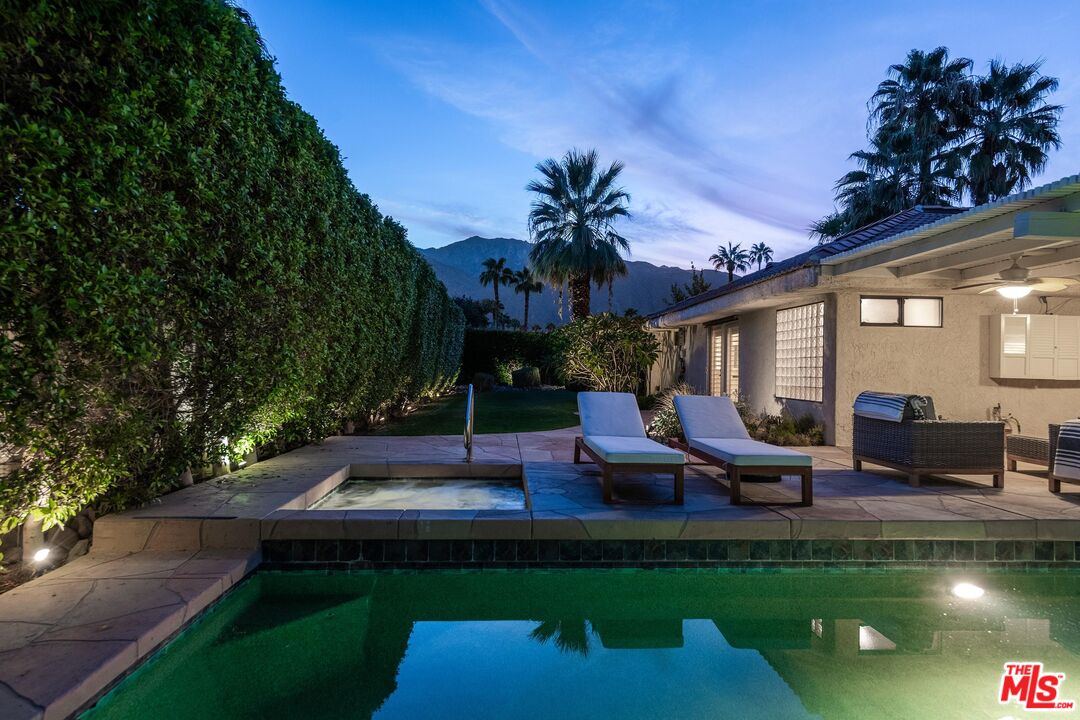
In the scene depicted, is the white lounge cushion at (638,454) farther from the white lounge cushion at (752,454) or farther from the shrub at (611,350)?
the shrub at (611,350)

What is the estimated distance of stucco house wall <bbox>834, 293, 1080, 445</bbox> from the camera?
9062 millimetres

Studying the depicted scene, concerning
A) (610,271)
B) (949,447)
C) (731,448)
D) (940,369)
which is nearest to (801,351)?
(940,369)

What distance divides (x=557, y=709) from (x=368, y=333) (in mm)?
6908

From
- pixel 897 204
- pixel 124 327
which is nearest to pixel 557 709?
pixel 124 327

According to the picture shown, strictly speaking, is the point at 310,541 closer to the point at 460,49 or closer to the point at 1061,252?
the point at 1061,252

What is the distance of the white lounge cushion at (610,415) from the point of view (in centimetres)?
671

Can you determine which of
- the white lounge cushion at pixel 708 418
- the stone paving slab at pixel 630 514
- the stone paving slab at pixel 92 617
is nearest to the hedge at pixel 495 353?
the white lounge cushion at pixel 708 418

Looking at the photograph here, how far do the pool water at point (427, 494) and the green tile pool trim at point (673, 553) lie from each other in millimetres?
1284

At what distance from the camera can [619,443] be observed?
5.76 meters

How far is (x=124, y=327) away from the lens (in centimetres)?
346

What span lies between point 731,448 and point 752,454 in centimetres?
39

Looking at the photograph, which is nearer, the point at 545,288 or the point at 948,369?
the point at 948,369

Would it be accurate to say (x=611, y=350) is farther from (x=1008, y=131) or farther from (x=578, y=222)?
(x=1008, y=131)

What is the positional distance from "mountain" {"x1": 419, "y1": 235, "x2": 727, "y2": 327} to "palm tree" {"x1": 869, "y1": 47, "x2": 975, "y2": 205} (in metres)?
83.7
